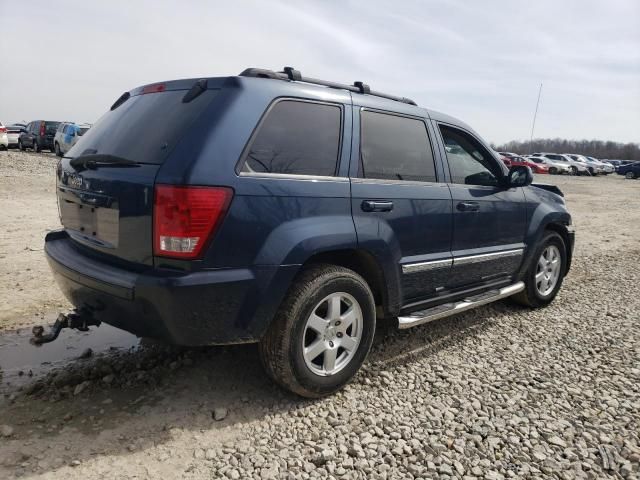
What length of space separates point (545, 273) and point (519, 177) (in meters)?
1.27

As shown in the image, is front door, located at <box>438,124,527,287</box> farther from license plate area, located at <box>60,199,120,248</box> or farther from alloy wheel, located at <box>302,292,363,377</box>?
license plate area, located at <box>60,199,120,248</box>

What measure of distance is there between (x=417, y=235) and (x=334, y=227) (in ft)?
2.66

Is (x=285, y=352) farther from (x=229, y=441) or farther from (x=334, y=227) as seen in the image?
(x=334, y=227)

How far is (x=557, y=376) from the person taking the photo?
135 inches

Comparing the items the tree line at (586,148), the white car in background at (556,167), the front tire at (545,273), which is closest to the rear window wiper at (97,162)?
the front tire at (545,273)

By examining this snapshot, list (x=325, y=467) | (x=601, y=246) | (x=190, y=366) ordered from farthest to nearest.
Result: 1. (x=601, y=246)
2. (x=190, y=366)
3. (x=325, y=467)

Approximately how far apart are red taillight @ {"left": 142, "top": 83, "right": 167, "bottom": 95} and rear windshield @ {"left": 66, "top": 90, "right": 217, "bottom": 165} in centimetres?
4

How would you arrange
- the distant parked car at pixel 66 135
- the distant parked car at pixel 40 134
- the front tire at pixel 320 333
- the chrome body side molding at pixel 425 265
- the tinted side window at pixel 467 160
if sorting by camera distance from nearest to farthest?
the front tire at pixel 320 333, the chrome body side molding at pixel 425 265, the tinted side window at pixel 467 160, the distant parked car at pixel 66 135, the distant parked car at pixel 40 134

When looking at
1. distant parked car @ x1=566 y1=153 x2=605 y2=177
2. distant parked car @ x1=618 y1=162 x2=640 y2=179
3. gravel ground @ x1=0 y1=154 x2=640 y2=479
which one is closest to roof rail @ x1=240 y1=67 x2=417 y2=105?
gravel ground @ x1=0 y1=154 x2=640 y2=479

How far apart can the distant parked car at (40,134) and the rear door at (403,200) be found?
26134 millimetres

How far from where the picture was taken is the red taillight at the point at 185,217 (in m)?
2.32

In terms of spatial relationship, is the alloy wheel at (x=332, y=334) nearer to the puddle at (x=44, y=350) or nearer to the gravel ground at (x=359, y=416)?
the gravel ground at (x=359, y=416)

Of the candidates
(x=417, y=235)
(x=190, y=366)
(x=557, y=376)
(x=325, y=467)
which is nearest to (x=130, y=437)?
(x=190, y=366)

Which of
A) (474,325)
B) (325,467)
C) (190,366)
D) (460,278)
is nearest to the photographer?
(325,467)
